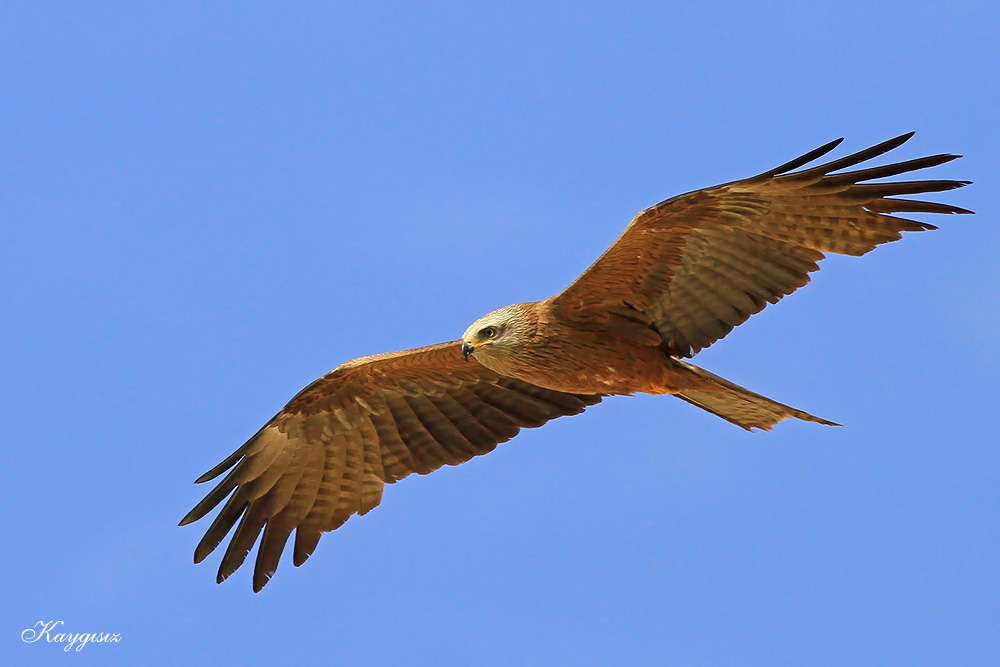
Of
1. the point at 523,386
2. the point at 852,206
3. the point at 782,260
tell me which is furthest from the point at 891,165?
the point at 523,386

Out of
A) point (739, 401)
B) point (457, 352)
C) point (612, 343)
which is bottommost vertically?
point (739, 401)

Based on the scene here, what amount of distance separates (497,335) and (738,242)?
194 cm

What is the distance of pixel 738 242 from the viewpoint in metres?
9.71

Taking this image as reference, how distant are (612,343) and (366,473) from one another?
272cm

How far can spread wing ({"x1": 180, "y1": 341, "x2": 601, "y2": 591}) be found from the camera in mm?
11297

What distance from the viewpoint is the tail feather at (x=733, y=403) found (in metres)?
10.0

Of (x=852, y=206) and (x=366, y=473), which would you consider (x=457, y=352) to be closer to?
(x=366, y=473)

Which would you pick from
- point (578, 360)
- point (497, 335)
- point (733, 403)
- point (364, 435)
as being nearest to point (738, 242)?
point (733, 403)

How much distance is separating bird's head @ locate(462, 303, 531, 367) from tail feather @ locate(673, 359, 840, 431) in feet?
4.09

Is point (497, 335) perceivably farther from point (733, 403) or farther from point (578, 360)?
point (733, 403)

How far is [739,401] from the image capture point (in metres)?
10.1

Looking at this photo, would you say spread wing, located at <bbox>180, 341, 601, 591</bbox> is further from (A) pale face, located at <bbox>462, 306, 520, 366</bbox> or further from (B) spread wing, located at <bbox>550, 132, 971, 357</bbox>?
(B) spread wing, located at <bbox>550, 132, 971, 357</bbox>

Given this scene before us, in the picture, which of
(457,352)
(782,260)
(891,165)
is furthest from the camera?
(457,352)

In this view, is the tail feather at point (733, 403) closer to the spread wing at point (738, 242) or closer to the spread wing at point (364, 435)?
the spread wing at point (738, 242)
